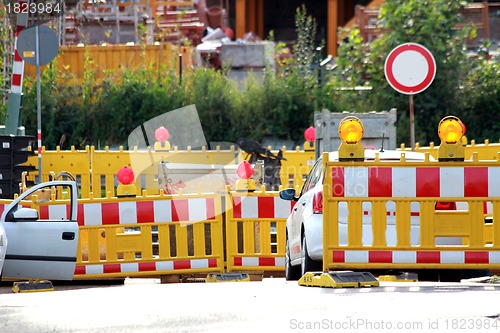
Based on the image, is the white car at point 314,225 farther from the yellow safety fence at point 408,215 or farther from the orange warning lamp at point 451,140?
the orange warning lamp at point 451,140

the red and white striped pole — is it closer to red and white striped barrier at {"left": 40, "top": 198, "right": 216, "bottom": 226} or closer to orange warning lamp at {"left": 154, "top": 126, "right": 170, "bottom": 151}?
orange warning lamp at {"left": 154, "top": 126, "right": 170, "bottom": 151}

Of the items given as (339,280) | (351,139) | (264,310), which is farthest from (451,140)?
(264,310)

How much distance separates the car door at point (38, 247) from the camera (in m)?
14.0

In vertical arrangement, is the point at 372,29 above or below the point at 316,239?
above

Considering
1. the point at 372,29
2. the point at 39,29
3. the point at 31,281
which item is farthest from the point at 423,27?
the point at 31,281

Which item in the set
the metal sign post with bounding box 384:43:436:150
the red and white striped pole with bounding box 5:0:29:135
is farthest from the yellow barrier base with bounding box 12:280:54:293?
the red and white striped pole with bounding box 5:0:29:135

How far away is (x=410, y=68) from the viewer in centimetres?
1666

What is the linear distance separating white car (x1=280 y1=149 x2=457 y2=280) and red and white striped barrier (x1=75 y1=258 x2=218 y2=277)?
146 cm

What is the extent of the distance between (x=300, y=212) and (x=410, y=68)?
4.10 m

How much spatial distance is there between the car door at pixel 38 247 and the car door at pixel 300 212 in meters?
2.29

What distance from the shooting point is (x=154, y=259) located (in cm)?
1513

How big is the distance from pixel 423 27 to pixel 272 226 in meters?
13.9

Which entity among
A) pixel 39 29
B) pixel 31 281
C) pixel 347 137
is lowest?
pixel 31 281

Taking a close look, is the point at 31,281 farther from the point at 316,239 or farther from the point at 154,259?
the point at 316,239
